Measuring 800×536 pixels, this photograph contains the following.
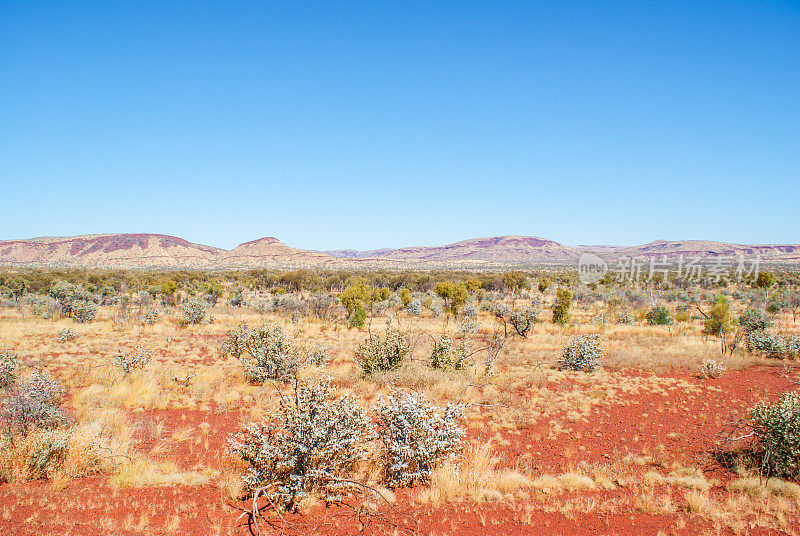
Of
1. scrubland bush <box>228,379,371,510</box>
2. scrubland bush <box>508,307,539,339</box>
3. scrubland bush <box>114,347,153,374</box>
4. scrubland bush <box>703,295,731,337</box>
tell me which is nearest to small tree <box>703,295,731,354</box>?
scrubland bush <box>703,295,731,337</box>

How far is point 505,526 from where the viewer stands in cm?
427

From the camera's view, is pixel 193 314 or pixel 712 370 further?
pixel 193 314

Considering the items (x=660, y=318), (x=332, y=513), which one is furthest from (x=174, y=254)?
(x=332, y=513)

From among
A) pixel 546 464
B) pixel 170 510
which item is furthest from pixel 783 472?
pixel 170 510

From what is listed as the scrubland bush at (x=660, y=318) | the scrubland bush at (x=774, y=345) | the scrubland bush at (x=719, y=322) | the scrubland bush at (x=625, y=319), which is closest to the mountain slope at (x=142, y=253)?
the scrubland bush at (x=625, y=319)

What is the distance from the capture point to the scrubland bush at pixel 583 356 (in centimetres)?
1241

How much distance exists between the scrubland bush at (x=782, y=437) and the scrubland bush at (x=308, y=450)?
5720 millimetres

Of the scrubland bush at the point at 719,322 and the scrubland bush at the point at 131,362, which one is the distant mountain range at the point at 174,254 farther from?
the scrubland bush at the point at 131,362

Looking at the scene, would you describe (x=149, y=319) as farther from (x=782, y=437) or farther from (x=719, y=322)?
(x=719, y=322)

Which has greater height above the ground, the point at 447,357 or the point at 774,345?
the point at 774,345

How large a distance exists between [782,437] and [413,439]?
537 cm

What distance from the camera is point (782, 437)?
5.51m

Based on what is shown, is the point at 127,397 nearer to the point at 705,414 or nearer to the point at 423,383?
the point at 423,383

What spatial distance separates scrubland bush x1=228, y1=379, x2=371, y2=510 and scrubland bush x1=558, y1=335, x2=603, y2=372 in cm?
962
